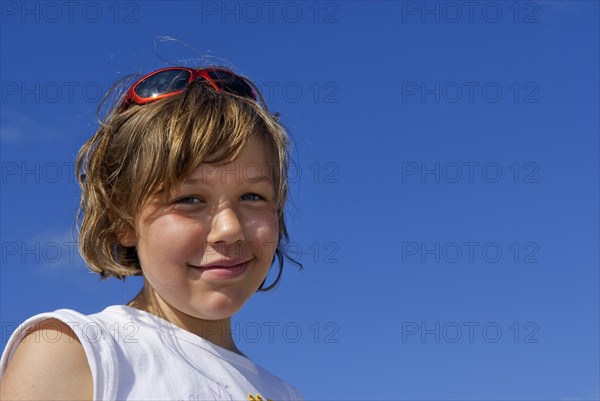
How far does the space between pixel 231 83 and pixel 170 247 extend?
2.99 ft

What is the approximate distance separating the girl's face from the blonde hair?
7 centimetres

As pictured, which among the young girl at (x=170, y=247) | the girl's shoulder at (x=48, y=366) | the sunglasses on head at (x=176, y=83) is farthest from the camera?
the sunglasses on head at (x=176, y=83)

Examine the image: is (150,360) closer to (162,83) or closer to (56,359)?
(56,359)

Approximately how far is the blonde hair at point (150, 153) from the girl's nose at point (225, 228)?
196mm

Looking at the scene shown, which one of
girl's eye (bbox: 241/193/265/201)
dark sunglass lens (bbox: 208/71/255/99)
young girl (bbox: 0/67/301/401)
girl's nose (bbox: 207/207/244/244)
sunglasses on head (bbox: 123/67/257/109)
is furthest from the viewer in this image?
dark sunglass lens (bbox: 208/71/255/99)

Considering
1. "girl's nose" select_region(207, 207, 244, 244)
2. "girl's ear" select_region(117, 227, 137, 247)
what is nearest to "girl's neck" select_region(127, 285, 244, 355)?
"girl's ear" select_region(117, 227, 137, 247)

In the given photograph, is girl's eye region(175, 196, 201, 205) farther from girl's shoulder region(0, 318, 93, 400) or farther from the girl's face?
girl's shoulder region(0, 318, 93, 400)

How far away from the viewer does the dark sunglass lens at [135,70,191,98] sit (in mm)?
3305

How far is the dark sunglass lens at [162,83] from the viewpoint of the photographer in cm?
330

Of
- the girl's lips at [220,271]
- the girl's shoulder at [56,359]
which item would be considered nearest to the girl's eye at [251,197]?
the girl's lips at [220,271]

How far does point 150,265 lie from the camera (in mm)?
2959

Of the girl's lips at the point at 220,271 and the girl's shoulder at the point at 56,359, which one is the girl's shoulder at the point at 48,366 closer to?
the girl's shoulder at the point at 56,359

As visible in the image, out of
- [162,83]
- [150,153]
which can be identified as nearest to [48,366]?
[150,153]

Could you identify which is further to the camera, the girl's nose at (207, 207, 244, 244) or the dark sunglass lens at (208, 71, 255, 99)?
the dark sunglass lens at (208, 71, 255, 99)
